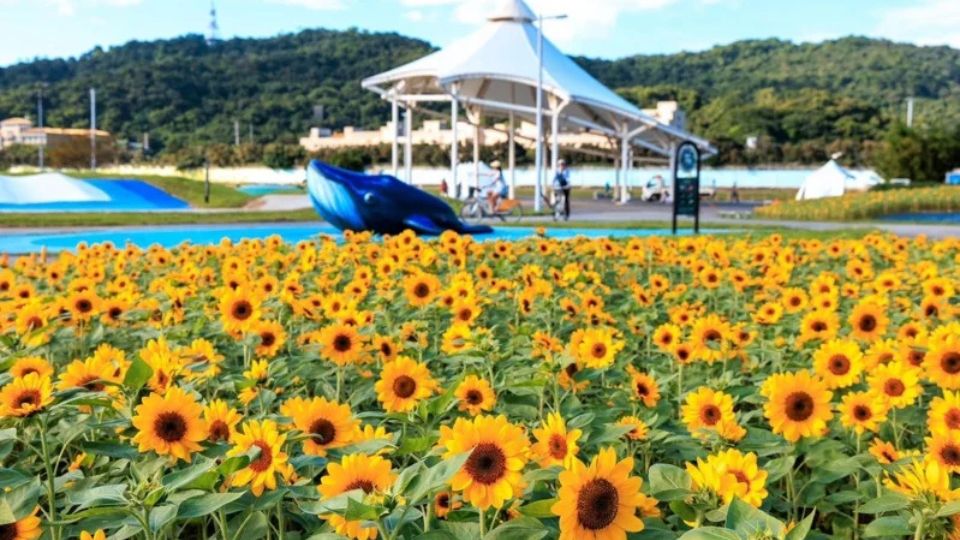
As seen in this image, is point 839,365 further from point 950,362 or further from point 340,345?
point 340,345

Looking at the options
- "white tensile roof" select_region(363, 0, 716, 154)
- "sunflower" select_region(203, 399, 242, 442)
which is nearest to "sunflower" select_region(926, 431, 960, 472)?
"sunflower" select_region(203, 399, 242, 442)

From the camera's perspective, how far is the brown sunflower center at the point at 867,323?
114 inches

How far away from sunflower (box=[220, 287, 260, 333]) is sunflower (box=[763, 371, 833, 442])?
60.3 inches

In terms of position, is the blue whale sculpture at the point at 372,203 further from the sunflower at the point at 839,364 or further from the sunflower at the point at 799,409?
the sunflower at the point at 799,409

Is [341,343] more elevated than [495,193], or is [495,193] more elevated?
[495,193]

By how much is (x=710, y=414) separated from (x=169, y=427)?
42.1 inches

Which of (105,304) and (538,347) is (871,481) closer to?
(538,347)

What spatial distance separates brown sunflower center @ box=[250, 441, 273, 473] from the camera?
1354 mm

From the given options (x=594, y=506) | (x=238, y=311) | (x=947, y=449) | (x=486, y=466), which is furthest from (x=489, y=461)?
(x=238, y=311)

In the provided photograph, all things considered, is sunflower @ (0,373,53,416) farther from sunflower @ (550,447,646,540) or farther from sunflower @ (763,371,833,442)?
sunflower @ (763,371,833,442)

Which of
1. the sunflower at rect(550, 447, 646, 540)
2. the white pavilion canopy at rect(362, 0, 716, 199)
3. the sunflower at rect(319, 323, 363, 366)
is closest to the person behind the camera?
the sunflower at rect(550, 447, 646, 540)

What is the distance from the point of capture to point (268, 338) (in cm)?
264

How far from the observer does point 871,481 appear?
6.24 ft

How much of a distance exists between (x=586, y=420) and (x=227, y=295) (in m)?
1.56
